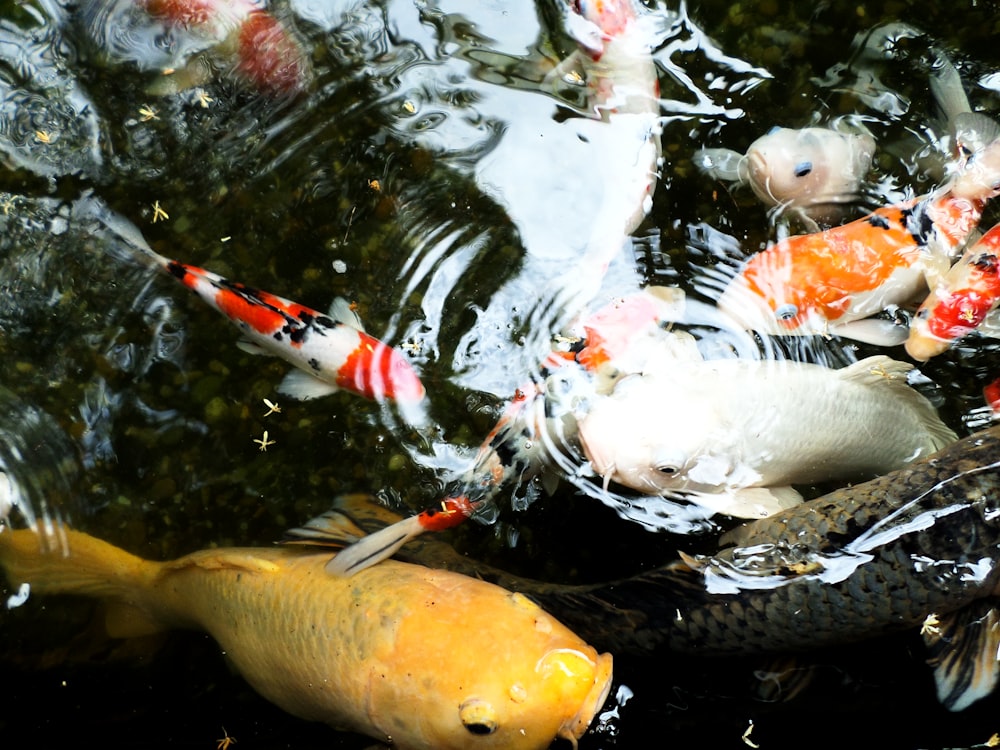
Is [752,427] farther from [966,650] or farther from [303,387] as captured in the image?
[303,387]

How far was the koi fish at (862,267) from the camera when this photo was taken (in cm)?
328

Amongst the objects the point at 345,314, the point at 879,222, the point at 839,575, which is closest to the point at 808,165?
the point at 879,222

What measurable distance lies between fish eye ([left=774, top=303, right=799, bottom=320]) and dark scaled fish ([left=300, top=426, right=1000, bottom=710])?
0.78 metres

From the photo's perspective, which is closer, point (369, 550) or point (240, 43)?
point (369, 550)

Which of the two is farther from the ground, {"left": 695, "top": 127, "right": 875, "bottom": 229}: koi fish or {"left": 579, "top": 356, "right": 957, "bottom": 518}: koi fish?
{"left": 695, "top": 127, "right": 875, "bottom": 229}: koi fish

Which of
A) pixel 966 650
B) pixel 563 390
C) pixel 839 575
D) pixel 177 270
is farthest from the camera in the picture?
pixel 177 270

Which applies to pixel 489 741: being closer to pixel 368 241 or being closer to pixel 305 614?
pixel 305 614

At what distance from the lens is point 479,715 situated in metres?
2.68

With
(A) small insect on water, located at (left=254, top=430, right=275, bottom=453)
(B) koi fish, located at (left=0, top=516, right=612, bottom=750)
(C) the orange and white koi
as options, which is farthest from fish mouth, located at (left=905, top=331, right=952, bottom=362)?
(A) small insect on water, located at (left=254, top=430, right=275, bottom=453)

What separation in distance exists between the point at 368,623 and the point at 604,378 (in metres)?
1.33

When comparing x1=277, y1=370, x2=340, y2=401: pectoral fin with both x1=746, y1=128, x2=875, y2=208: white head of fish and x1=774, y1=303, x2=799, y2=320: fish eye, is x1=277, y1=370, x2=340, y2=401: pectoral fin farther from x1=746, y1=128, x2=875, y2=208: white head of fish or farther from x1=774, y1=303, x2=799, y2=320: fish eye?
x1=746, y1=128, x2=875, y2=208: white head of fish

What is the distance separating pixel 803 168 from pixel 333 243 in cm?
215

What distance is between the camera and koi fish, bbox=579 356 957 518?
120 inches

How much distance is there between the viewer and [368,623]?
Result: 9.45ft
